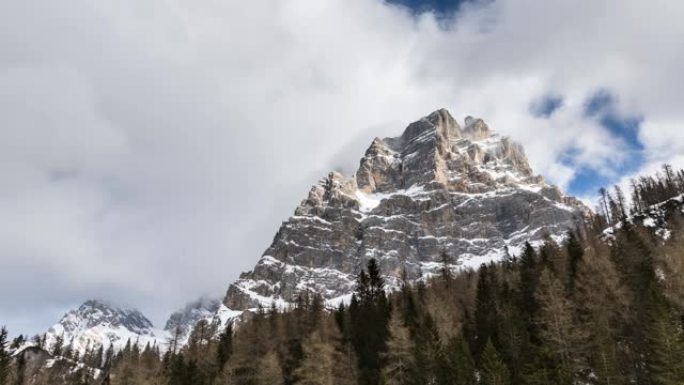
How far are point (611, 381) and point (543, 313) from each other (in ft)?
49.1

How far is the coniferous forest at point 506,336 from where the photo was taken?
56750mm

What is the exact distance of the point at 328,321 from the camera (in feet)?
309

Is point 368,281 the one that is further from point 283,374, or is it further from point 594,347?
point 594,347

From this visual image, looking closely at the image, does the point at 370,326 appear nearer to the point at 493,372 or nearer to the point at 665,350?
the point at 493,372

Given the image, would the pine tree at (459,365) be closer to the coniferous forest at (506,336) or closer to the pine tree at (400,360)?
the coniferous forest at (506,336)

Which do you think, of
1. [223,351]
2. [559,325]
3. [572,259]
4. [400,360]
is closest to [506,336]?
[559,325]

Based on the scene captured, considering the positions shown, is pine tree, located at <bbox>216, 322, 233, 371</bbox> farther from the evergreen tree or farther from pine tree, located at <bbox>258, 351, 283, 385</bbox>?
the evergreen tree

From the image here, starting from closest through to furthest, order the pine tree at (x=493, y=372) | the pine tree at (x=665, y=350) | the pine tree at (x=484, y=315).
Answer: the pine tree at (x=665, y=350)
the pine tree at (x=493, y=372)
the pine tree at (x=484, y=315)

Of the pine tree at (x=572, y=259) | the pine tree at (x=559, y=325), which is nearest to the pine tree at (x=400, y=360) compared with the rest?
the pine tree at (x=559, y=325)

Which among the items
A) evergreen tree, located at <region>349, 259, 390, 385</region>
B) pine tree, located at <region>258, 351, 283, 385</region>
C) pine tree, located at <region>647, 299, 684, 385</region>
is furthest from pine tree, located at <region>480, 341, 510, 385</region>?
pine tree, located at <region>258, 351, 283, 385</region>

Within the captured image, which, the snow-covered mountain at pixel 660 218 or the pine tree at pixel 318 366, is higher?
the snow-covered mountain at pixel 660 218

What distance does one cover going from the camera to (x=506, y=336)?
212ft

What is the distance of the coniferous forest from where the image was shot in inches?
2234

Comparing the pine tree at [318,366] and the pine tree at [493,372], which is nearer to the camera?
the pine tree at [493,372]
